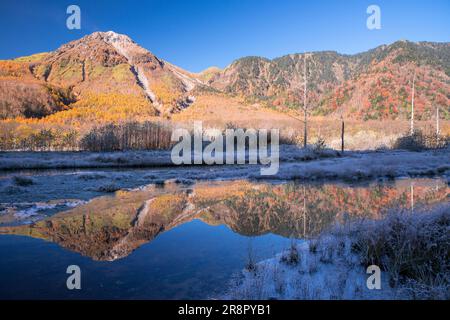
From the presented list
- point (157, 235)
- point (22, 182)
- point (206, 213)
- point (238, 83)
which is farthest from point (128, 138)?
point (238, 83)

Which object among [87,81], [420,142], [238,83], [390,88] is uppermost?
[238,83]

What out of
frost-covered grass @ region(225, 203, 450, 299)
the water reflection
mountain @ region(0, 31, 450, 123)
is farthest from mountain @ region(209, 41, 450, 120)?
frost-covered grass @ region(225, 203, 450, 299)

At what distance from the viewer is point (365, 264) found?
5176 mm

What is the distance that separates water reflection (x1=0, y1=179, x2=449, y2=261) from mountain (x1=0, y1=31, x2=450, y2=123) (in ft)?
88.2

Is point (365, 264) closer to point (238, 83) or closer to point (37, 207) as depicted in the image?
point (37, 207)

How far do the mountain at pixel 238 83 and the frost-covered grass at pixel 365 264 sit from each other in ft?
111

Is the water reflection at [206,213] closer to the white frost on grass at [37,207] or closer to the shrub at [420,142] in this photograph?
the white frost on grass at [37,207]

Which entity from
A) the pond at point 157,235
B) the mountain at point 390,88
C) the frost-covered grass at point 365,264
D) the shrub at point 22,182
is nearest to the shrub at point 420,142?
the mountain at point 390,88

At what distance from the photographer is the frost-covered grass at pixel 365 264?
4191mm

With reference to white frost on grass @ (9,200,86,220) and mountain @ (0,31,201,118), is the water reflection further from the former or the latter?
mountain @ (0,31,201,118)

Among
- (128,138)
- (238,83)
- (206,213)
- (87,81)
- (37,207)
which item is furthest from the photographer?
(238,83)

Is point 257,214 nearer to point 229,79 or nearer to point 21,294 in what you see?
point 21,294

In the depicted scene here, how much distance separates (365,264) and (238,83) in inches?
6796
